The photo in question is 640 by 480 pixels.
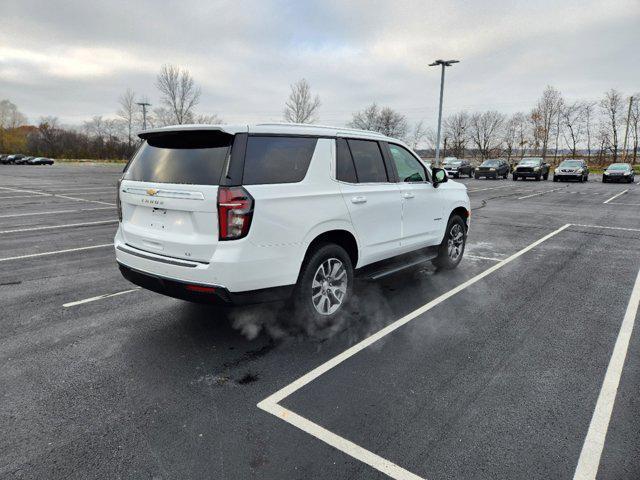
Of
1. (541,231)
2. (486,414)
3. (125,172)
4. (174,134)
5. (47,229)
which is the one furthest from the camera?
(541,231)

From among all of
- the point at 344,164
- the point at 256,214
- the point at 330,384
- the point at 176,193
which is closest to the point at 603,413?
the point at 330,384

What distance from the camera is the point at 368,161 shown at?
15.3 feet

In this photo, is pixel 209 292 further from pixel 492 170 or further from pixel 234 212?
pixel 492 170

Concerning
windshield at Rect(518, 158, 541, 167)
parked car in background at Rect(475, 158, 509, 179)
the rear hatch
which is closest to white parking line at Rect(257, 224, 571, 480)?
the rear hatch

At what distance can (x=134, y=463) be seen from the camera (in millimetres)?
2371

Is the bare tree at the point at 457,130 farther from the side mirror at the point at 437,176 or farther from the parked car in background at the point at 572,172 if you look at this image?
the side mirror at the point at 437,176

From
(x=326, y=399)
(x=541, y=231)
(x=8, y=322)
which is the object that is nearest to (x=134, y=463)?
(x=326, y=399)

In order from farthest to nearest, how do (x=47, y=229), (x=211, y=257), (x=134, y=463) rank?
1. (x=47, y=229)
2. (x=211, y=257)
3. (x=134, y=463)

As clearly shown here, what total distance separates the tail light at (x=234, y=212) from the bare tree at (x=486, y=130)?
8854 cm

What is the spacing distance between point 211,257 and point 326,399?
1.37 m

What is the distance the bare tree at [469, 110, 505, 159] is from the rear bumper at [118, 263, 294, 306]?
88353 millimetres

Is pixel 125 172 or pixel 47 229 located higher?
pixel 125 172

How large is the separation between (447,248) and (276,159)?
11.5ft

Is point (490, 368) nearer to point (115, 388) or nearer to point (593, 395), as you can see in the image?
point (593, 395)
